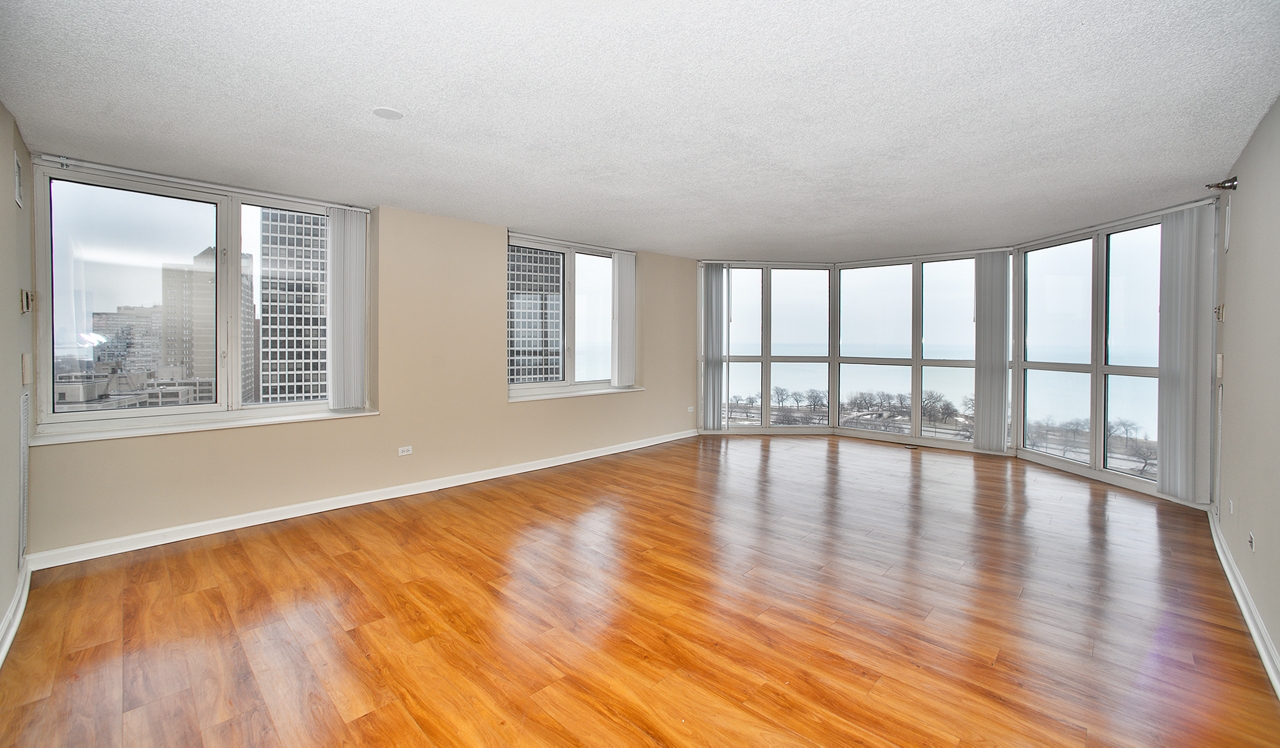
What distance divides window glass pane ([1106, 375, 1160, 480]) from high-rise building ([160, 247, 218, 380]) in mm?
7947

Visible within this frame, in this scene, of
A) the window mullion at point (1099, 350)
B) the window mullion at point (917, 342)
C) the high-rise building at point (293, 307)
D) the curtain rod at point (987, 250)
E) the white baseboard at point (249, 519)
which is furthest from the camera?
the window mullion at point (917, 342)

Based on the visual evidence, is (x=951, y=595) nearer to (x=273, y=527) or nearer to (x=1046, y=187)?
(x=1046, y=187)

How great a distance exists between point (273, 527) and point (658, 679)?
3287 millimetres

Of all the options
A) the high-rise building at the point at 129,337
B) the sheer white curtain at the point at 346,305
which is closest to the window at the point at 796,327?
the sheer white curtain at the point at 346,305

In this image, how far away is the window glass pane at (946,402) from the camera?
23.2 ft

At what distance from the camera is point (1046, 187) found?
405 centimetres

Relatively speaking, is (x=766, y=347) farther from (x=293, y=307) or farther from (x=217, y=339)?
(x=217, y=339)

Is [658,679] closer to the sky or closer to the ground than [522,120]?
closer to the ground

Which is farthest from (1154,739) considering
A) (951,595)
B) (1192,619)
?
(1192,619)

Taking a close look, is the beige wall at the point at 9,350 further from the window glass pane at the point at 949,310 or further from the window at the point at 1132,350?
the window glass pane at the point at 949,310

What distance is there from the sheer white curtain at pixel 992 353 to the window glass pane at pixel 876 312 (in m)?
0.91

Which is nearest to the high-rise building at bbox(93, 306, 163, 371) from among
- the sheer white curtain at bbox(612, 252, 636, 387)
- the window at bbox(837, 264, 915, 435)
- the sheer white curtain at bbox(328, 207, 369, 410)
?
→ the sheer white curtain at bbox(328, 207, 369, 410)

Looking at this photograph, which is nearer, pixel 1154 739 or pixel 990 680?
pixel 1154 739

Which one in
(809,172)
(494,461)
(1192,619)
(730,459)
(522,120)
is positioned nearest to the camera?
(1192,619)
